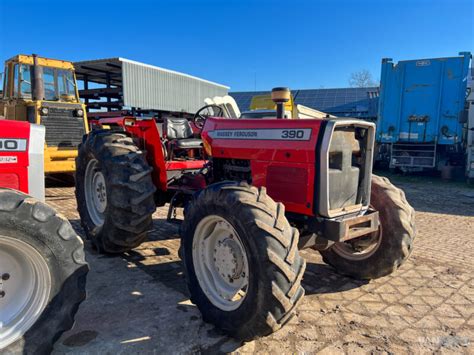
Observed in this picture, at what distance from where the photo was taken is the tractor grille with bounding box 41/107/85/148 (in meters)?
8.39

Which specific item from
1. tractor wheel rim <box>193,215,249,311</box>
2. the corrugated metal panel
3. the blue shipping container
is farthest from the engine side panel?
the corrugated metal panel

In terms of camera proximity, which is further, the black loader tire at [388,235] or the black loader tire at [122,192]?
the black loader tire at [122,192]

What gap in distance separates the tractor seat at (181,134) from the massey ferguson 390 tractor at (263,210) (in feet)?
1.29

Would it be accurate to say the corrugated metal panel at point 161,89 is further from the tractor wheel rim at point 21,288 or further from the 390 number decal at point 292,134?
the tractor wheel rim at point 21,288

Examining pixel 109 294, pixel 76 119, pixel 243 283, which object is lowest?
pixel 109 294

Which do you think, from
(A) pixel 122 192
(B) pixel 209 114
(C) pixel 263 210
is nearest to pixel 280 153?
(C) pixel 263 210

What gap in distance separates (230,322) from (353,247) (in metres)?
1.60

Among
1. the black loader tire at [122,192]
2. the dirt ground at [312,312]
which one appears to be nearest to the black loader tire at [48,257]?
the dirt ground at [312,312]

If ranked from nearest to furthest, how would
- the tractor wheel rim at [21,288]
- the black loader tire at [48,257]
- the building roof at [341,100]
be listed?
1. the black loader tire at [48,257]
2. the tractor wheel rim at [21,288]
3. the building roof at [341,100]

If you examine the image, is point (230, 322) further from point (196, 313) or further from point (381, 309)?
point (381, 309)

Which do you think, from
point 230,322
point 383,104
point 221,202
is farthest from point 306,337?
point 383,104

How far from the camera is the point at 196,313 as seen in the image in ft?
10.2

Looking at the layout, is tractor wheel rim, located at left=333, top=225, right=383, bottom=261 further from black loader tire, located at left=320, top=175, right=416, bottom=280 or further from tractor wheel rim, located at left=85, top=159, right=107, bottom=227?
tractor wheel rim, located at left=85, top=159, right=107, bottom=227

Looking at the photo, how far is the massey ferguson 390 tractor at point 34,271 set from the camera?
2221 millimetres
